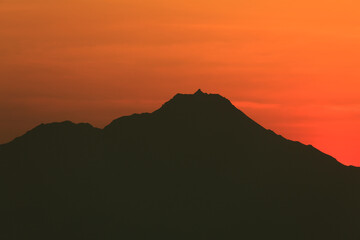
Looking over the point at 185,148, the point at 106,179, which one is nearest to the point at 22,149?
the point at 106,179

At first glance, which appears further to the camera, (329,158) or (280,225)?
(329,158)

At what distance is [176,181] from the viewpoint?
189 meters

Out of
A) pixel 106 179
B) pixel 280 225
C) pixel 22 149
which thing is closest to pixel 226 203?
pixel 280 225

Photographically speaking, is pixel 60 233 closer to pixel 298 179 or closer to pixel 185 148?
pixel 185 148

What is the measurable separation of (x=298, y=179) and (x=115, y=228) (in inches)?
1530

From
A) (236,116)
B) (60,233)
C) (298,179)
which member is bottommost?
(60,233)

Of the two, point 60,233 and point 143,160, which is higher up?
point 143,160

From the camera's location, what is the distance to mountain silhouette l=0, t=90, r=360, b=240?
182 meters

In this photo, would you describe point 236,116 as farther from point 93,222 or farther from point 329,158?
point 93,222

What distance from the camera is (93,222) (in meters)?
183

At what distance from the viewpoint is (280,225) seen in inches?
7239

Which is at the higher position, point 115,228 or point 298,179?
point 298,179

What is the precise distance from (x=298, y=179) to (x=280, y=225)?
13077 mm

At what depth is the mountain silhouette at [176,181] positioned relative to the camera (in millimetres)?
182250
